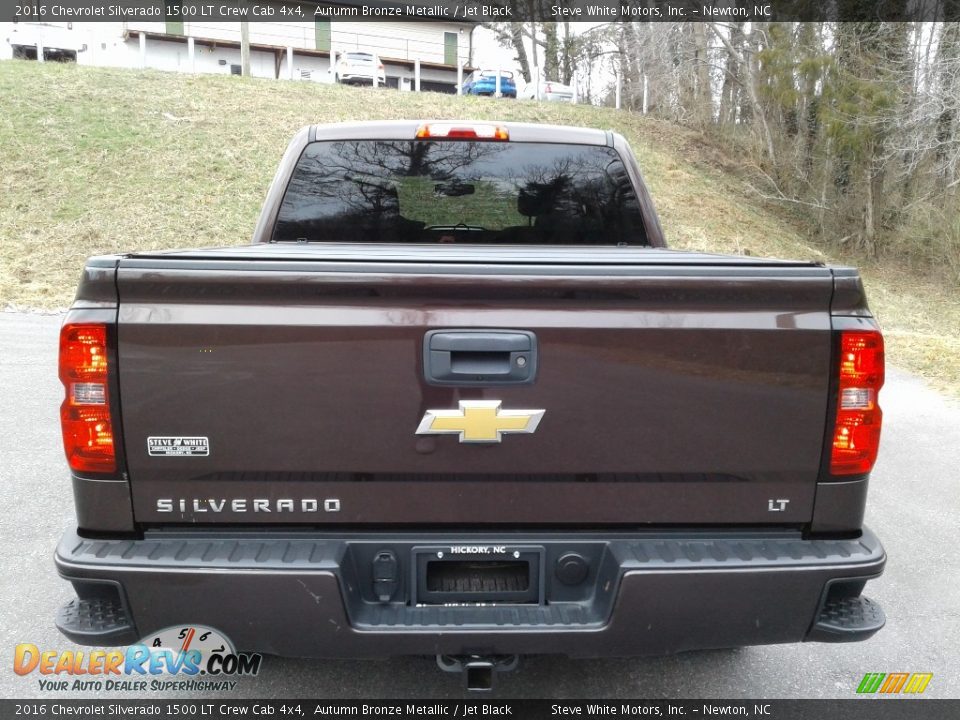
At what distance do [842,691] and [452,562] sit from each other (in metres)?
1.84

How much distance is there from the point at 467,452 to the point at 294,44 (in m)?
39.9

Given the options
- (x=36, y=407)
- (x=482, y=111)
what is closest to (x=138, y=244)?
(x=36, y=407)

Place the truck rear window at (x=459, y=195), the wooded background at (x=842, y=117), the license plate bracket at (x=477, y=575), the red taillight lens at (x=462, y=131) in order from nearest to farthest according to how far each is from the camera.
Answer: the license plate bracket at (x=477, y=575) → the red taillight lens at (x=462, y=131) → the truck rear window at (x=459, y=195) → the wooded background at (x=842, y=117)

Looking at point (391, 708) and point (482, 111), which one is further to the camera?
point (482, 111)

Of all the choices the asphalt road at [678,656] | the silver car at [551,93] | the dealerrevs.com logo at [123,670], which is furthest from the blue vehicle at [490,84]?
the dealerrevs.com logo at [123,670]

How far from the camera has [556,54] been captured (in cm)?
3641

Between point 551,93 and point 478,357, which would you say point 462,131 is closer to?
point 478,357

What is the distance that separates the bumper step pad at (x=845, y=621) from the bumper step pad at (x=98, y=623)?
202 centimetres

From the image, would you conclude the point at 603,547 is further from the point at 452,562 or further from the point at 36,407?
the point at 36,407

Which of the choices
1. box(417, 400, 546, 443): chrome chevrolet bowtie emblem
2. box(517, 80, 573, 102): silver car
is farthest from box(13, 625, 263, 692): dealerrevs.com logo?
box(517, 80, 573, 102): silver car

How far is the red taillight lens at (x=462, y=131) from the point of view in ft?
12.0

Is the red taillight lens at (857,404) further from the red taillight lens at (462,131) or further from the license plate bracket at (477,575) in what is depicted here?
the red taillight lens at (462,131)

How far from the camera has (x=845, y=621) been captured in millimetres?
2225

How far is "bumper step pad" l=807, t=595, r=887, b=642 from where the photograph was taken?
2195 millimetres
